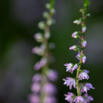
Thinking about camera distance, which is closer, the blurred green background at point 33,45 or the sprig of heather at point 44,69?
the sprig of heather at point 44,69

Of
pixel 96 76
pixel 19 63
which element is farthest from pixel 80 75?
pixel 19 63

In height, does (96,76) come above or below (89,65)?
below

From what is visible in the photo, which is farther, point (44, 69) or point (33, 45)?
point (33, 45)

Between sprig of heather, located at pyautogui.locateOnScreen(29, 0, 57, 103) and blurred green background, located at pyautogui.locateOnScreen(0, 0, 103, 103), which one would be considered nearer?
sprig of heather, located at pyautogui.locateOnScreen(29, 0, 57, 103)

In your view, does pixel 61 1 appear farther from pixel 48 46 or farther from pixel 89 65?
pixel 48 46

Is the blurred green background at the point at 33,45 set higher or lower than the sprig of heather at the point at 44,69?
higher

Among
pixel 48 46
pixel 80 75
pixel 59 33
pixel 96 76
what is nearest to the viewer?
pixel 80 75

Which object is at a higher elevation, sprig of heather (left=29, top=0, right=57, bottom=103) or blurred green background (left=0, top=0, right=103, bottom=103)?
blurred green background (left=0, top=0, right=103, bottom=103)

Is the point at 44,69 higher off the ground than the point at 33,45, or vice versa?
the point at 33,45
